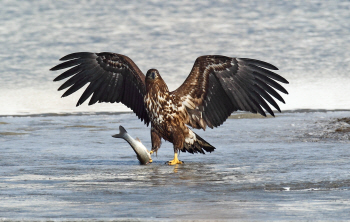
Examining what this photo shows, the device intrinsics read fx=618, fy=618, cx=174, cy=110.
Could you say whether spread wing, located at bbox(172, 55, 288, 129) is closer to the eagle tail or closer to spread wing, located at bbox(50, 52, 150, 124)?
the eagle tail

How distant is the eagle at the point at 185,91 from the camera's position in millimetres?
8969

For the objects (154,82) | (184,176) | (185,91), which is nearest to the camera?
(184,176)

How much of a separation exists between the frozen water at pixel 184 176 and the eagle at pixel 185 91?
0.50 m

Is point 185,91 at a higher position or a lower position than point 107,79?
lower

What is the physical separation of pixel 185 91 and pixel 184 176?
2.21 metres

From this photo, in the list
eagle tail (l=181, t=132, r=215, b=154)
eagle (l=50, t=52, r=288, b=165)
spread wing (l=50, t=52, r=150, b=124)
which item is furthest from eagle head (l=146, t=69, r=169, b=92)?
eagle tail (l=181, t=132, r=215, b=154)

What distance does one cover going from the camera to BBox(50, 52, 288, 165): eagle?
8.97 meters

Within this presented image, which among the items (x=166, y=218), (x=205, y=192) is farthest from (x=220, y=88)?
(x=166, y=218)

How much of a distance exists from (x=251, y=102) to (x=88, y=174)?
318 centimetres

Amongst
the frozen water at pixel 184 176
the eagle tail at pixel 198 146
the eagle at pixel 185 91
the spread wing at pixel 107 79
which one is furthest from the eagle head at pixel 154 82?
the frozen water at pixel 184 176

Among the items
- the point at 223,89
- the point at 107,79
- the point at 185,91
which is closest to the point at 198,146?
the point at 185,91

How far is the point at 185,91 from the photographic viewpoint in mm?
9188

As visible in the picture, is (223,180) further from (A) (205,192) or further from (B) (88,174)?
(B) (88,174)

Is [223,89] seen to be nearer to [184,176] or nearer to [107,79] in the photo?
[107,79]
